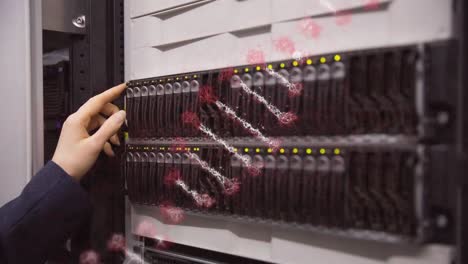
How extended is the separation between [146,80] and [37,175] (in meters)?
0.36

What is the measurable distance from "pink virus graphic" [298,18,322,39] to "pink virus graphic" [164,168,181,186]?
1.50 feet

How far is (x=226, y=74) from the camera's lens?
1.03 m

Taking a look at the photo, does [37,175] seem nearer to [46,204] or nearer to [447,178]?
[46,204]

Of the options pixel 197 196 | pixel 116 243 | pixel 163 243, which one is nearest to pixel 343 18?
pixel 197 196

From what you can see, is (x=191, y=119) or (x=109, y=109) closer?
(x=191, y=119)

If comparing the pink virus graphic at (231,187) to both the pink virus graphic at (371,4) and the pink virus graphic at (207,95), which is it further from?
the pink virus graphic at (371,4)

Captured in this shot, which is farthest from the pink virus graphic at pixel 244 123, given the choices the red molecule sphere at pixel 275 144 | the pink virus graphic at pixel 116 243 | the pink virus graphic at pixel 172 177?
the pink virus graphic at pixel 116 243

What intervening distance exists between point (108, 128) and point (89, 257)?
37 cm

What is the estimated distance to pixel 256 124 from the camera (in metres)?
0.98

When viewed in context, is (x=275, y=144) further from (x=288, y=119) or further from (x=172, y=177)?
(x=172, y=177)

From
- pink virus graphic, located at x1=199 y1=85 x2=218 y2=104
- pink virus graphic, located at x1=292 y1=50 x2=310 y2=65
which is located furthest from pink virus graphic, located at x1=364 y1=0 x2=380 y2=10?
pink virus graphic, located at x1=199 y1=85 x2=218 y2=104

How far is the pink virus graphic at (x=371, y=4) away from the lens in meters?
0.83

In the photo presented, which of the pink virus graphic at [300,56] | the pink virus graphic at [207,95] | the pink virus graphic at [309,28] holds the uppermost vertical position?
the pink virus graphic at [309,28]

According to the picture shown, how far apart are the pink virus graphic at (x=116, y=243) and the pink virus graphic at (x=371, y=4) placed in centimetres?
91
